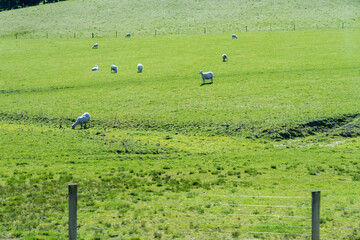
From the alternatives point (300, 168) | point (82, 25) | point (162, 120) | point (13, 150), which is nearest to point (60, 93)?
point (162, 120)

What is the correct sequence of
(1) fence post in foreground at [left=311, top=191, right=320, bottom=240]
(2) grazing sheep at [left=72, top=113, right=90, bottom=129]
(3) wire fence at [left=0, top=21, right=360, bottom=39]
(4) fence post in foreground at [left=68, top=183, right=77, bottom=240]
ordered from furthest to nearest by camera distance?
(3) wire fence at [left=0, top=21, right=360, bottom=39], (2) grazing sheep at [left=72, top=113, right=90, bottom=129], (4) fence post in foreground at [left=68, top=183, right=77, bottom=240], (1) fence post in foreground at [left=311, top=191, right=320, bottom=240]

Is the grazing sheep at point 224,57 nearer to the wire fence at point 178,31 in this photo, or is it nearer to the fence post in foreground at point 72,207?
the wire fence at point 178,31

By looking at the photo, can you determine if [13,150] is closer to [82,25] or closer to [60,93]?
[60,93]

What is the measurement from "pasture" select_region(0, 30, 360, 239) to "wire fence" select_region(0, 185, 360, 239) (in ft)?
0.24

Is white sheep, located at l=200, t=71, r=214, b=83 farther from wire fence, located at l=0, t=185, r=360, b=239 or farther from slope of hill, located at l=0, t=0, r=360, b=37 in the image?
slope of hill, located at l=0, t=0, r=360, b=37

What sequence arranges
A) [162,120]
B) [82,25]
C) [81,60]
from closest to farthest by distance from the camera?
[162,120]
[81,60]
[82,25]

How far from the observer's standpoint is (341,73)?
50875mm

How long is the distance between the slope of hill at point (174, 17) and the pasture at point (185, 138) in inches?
593

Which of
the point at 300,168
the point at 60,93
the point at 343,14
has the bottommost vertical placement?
the point at 300,168

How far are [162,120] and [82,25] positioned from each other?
220 ft

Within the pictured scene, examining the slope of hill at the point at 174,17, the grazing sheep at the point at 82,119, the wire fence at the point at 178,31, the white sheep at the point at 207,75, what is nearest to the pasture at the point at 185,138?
the grazing sheep at the point at 82,119

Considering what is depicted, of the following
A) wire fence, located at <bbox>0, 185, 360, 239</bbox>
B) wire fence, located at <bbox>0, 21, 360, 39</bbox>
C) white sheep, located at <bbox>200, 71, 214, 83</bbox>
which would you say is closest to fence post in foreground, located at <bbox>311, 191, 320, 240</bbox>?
wire fence, located at <bbox>0, 185, 360, 239</bbox>

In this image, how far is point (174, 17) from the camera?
100812 millimetres

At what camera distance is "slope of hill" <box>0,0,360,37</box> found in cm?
8975
